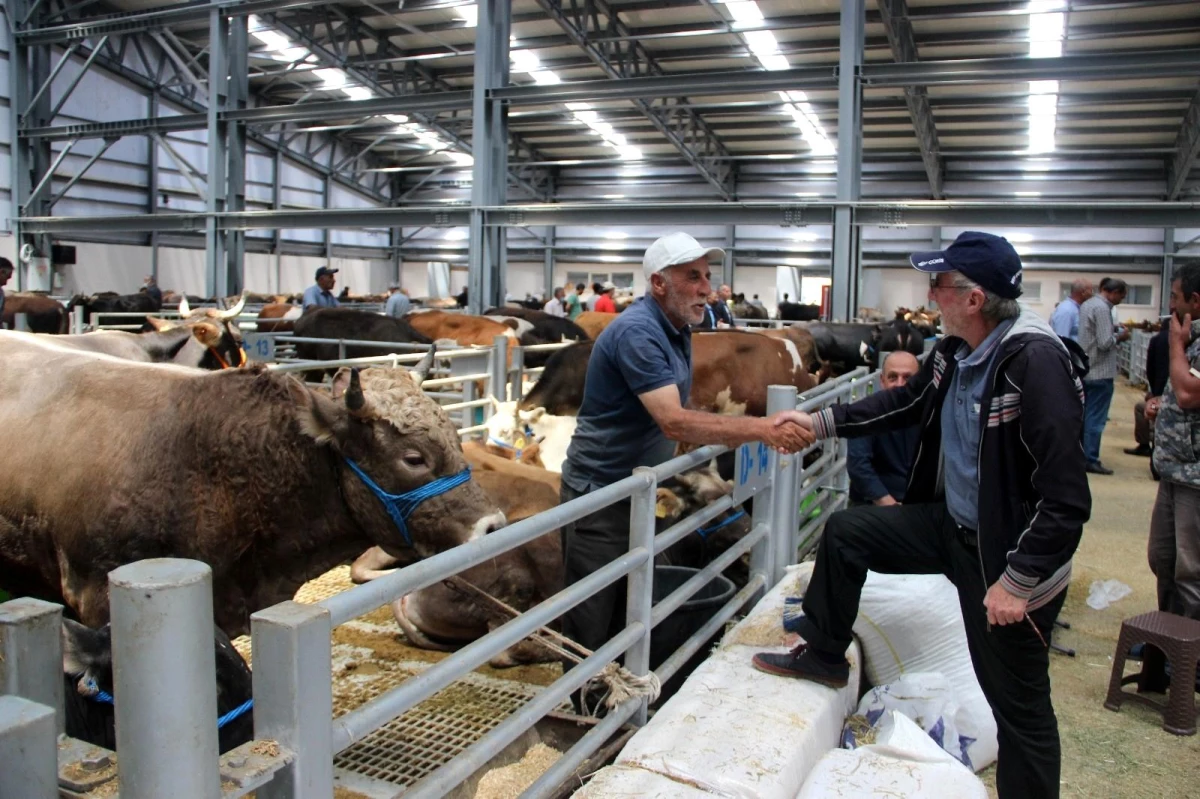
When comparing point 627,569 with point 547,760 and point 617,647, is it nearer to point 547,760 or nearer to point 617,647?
point 617,647

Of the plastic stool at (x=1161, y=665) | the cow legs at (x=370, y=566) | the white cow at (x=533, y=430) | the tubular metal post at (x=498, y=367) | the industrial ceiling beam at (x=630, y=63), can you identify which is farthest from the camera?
the industrial ceiling beam at (x=630, y=63)

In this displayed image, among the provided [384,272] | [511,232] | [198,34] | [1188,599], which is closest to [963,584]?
[1188,599]

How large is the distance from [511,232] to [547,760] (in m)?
33.0

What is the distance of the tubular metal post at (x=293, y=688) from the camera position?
1448 millimetres

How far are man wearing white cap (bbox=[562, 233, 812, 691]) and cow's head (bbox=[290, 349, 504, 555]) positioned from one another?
36 centimetres

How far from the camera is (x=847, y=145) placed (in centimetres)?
1309

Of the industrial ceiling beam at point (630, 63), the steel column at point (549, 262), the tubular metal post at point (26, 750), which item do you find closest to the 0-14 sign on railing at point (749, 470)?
the tubular metal post at point (26, 750)

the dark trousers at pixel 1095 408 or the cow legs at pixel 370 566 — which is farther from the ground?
the dark trousers at pixel 1095 408

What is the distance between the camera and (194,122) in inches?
735

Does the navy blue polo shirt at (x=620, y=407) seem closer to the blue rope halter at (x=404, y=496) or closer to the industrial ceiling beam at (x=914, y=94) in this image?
the blue rope halter at (x=404, y=496)

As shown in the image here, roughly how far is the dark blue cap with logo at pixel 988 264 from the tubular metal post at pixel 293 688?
6.49 feet

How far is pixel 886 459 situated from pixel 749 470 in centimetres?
182

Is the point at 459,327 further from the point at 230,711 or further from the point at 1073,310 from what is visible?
the point at 230,711

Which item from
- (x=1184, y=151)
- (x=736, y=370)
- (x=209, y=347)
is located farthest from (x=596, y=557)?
(x=1184, y=151)
